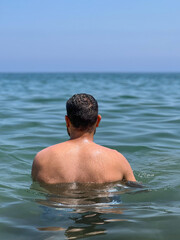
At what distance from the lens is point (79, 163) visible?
3.60 metres

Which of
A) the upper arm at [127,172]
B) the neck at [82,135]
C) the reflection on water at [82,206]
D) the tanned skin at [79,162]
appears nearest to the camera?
the reflection on water at [82,206]

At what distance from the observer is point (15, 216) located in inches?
143

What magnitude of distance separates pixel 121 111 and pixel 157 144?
4.88 metres

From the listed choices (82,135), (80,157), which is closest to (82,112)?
(82,135)

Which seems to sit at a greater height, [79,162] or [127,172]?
[79,162]

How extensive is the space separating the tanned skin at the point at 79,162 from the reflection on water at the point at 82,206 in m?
0.10

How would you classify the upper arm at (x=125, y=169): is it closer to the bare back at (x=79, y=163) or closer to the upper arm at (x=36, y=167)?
the bare back at (x=79, y=163)

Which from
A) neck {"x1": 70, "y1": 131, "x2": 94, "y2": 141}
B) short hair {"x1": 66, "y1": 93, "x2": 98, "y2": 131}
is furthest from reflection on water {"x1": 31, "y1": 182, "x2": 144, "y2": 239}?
short hair {"x1": 66, "y1": 93, "x2": 98, "y2": 131}

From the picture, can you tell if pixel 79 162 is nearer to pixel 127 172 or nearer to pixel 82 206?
pixel 82 206

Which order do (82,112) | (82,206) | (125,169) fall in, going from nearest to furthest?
(82,206) → (82,112) → (125,169)

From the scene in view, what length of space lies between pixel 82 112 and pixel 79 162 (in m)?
0.48

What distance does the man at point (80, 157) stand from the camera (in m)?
3.62

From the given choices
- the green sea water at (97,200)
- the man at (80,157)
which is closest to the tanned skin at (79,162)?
the man at (80,157)

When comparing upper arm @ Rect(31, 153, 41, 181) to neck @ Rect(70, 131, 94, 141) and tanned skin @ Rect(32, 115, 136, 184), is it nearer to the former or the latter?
tanned skin @ Rect(32, 115, 136, 184)
